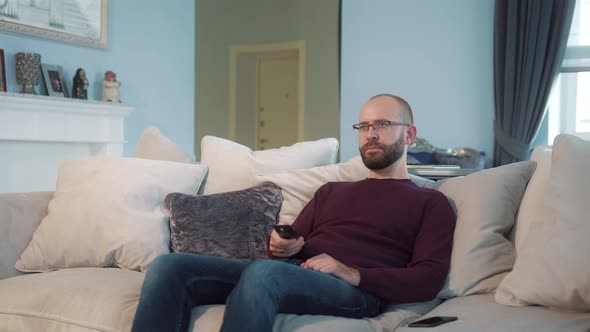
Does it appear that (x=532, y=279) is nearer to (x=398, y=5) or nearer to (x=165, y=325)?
(x=165, y=325)

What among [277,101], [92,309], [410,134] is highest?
[277,101]

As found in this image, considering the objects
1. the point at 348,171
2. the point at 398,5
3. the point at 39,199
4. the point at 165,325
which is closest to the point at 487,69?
the point at 398,5

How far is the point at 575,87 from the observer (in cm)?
453

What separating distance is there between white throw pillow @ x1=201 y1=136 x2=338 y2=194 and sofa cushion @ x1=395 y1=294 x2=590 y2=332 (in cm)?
100

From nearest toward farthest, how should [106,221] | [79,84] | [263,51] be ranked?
[106,221] → [79,84] → [263,51]

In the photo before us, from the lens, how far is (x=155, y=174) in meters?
2.51

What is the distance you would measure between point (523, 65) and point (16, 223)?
354cm

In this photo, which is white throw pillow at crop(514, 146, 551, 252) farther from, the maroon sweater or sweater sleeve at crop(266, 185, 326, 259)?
sweater sleeve at crop(266, 185, 326, 259)

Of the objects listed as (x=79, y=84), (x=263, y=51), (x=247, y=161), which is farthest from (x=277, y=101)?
(x=247, y=161)

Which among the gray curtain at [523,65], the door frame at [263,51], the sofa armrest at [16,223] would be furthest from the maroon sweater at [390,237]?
the door frame at [263,51]

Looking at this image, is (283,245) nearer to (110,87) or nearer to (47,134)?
(47,134)

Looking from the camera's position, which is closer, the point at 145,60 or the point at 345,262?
the point at 345,262

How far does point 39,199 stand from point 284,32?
16.6 feet

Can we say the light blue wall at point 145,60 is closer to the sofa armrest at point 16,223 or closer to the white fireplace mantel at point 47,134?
the white fireplace mantel at point 47,134
